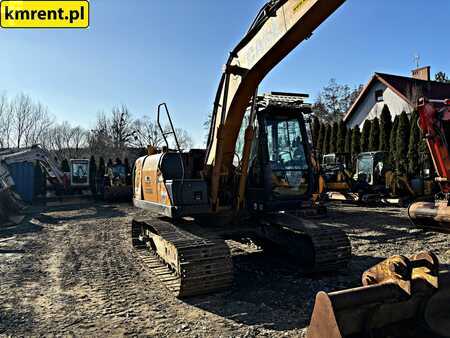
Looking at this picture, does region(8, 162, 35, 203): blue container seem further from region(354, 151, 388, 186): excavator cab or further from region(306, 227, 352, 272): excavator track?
region(306, 227, 352, 272): excavator track

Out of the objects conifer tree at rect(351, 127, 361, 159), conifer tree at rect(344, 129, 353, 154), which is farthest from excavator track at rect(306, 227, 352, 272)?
conifer tree at rect(344, 129, 353, 154)

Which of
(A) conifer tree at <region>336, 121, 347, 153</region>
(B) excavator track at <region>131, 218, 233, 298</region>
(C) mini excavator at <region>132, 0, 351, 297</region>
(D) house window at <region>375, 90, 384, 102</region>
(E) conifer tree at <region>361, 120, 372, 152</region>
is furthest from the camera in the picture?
(D) house window at <region>375, 90, 384, 102</region>

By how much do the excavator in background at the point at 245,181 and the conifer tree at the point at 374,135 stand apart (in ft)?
61.4

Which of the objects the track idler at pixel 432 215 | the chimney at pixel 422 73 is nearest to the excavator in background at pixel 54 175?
the track idler at pixel 432 215

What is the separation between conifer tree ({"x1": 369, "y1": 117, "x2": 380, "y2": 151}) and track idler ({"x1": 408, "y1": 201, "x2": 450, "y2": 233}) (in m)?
15.6

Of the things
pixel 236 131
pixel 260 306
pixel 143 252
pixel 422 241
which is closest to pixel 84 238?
pixel 143 252

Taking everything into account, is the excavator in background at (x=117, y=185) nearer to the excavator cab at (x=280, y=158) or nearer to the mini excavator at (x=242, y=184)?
the mini excavator at (x=242, y=184)

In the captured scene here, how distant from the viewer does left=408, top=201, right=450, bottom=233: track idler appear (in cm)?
812

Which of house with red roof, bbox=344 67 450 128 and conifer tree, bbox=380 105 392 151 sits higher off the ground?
house with red roof, bbox=344 67 450 128

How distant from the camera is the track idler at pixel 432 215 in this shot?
812cm

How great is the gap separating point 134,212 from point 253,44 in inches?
428

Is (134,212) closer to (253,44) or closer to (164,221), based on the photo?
(164,221)

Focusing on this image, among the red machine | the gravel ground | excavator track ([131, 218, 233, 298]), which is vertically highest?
the red machine

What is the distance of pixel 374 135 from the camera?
2369 centimetres
